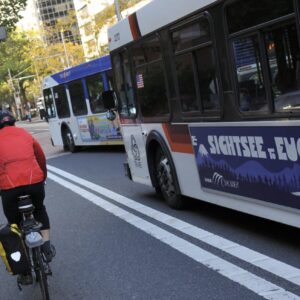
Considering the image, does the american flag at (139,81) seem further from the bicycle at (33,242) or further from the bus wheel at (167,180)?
the bicycle at (33,242)

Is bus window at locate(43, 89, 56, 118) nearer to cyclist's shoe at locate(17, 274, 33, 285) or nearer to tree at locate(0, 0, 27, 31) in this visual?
tree at locate(0, 0, 27, 31)

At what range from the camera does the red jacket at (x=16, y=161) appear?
16.3 feet

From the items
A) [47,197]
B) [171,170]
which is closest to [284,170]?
[171,170]

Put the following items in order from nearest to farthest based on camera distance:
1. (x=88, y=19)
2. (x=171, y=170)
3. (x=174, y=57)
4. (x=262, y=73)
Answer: (x=262, y=73)
(x=174, y=57)
(x=171, y=170)
(x=88, y=19)

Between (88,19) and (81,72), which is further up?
(88,19)

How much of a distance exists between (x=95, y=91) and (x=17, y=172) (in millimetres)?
12972

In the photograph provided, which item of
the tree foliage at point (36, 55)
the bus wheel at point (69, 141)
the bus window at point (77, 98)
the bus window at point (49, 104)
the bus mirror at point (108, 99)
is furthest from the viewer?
the tree foliage at point (36, 55)

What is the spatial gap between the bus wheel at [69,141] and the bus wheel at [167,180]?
40.9 ft

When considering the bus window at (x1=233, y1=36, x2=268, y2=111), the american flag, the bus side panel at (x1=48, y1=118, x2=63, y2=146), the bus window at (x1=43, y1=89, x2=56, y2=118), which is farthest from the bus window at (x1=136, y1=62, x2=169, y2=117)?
the bus window at (x1=43, y1=89, x2=56, y2=118)

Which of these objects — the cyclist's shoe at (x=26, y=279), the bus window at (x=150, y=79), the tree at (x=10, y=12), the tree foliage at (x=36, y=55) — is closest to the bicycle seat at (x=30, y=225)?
the cyclist's shoe at (x=26, y=279)

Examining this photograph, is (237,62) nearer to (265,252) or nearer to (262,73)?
(262,73)

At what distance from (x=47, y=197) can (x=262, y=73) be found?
6723 millimetres

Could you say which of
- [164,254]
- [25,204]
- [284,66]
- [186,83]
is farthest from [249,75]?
[25,204]

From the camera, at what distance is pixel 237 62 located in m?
5.78
